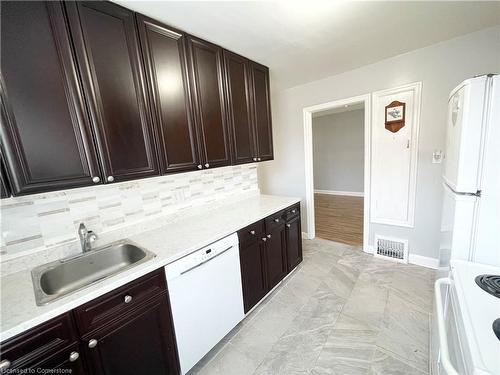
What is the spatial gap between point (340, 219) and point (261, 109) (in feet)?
9.62

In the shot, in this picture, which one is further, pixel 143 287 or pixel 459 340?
pixel 143 287

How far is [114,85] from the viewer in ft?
4.02

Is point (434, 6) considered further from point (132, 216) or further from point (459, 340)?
point (132, 216)

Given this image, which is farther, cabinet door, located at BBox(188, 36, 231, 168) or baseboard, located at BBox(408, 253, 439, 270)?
baseboard, located at BBox(408, 253, 439, 270)

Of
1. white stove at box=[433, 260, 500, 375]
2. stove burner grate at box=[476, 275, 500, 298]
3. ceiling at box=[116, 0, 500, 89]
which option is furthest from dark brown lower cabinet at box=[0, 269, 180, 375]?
ceiling at box=[116, 0, 500, 89]

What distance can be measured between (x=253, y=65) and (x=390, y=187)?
214 centimetres

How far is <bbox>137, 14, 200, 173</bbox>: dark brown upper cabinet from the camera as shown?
4.54ft

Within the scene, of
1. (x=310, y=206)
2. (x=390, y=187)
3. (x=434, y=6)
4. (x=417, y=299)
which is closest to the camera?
(x=434, y=6)

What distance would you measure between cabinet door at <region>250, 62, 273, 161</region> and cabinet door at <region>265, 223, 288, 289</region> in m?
0.86

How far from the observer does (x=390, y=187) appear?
249cm

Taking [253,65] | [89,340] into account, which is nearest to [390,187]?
[253,65]

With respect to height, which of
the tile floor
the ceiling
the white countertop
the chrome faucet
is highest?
the ceiling

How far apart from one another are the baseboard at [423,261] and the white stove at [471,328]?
163 centimetres

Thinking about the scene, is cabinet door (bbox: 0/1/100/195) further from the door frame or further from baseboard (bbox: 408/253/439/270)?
baseboard (bbox: 408/253/439/270)
